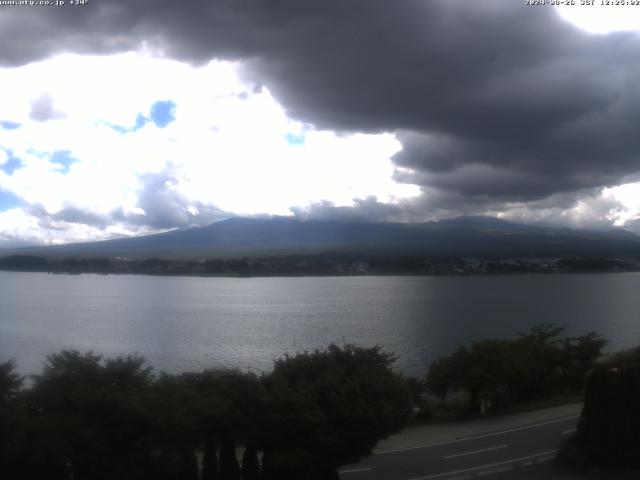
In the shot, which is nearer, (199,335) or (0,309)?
(199,335)

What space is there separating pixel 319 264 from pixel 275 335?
92965mm

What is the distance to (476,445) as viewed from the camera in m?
16.1

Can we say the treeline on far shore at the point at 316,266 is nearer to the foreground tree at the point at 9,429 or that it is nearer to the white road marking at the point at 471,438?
the white road marking at the point at 471,438

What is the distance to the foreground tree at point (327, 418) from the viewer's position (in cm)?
1201

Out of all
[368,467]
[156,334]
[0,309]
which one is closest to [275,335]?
[156,334]

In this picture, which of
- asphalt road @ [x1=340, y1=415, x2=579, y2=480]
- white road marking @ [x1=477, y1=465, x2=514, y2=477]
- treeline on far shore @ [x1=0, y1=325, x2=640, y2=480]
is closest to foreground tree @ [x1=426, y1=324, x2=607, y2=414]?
asphalt road @ [x1=340, y1=415, x2=579, y2=480]

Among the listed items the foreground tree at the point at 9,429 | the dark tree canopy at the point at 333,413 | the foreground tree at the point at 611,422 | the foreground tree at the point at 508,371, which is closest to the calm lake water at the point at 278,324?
the foreground tree at the point at 508,371

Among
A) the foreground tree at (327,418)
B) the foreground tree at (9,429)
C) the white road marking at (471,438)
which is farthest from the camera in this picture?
the white road marking at (471,438)

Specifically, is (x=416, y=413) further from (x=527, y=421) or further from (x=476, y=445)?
(x=476, y=445)

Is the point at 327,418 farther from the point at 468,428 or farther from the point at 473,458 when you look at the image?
the point at 468,428

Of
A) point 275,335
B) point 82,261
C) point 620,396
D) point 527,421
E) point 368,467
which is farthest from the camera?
point 82,261

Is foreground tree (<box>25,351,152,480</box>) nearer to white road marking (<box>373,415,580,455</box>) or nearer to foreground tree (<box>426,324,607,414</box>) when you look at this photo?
white road marking (<box>373,415,580,455</box>)

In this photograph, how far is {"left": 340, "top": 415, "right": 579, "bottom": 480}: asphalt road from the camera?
1348 centimetres

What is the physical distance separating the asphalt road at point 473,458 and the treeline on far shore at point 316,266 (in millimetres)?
107688
